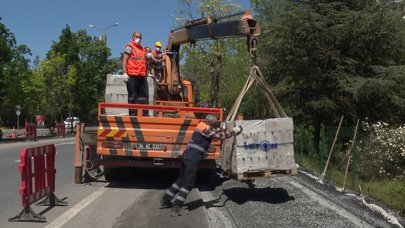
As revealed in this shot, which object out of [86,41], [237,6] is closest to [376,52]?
[237,6]

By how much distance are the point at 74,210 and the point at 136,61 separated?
4181 mm

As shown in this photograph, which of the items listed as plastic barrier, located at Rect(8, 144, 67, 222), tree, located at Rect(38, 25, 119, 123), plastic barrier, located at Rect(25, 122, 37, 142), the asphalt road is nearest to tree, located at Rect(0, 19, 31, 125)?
plastic barrier, located at Rect(25, 122, 37, 142)

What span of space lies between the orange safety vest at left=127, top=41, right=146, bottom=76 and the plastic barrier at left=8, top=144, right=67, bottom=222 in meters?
3.40

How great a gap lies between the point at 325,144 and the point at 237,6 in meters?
22.6

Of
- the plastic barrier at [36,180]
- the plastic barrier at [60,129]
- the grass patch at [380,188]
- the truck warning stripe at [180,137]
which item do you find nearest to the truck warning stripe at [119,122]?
the truck warning stripe at [180,137]

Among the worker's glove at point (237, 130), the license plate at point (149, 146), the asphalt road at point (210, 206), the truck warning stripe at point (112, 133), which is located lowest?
the asphalt road at point (210, 206)

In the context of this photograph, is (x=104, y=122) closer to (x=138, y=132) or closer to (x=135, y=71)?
(x=138, y=132)

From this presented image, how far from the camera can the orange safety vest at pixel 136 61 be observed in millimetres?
12008

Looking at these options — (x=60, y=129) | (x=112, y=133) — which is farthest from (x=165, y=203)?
(x=60, y=129)

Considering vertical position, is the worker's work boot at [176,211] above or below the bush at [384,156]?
below

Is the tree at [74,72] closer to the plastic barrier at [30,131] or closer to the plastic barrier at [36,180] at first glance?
the plastic barrier at [30,131]

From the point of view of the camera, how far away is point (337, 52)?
750 inches

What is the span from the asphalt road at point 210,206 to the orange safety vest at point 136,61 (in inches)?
102

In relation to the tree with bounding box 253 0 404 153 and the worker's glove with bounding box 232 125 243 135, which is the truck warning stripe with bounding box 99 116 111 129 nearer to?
the worker's glove with bounding box 232 125 243 135
